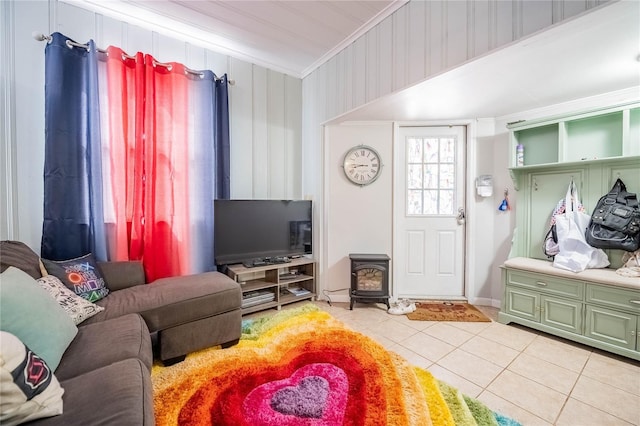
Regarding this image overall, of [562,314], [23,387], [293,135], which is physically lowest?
[562,314]

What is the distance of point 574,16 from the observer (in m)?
1.30

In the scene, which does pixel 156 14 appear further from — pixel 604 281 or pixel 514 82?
pixel 604 281

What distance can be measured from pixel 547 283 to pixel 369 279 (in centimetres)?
153

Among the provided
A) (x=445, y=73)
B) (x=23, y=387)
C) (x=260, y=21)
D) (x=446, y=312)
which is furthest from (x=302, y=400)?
(x=260, y=21)

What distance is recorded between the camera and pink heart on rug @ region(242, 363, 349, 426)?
1.26 meters

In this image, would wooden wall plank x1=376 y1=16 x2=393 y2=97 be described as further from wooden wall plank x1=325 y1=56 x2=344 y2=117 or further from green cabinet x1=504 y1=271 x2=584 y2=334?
green cabinet x1=504 y1=271 x2=584 y2=334

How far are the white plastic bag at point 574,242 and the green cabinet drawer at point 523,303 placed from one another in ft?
1.12

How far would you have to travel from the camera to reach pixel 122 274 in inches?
79.4

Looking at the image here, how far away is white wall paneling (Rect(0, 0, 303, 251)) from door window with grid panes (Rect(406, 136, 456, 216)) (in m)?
1.58

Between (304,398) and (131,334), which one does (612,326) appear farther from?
(131,334)

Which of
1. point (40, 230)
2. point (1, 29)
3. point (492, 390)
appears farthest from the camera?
point (40, 230)

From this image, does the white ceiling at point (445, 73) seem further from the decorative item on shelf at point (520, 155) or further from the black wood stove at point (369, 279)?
the black wood stove at point (369, 279)

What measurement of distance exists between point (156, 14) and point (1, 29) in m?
1.02

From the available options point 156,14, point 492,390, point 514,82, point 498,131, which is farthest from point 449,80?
point 156,14
